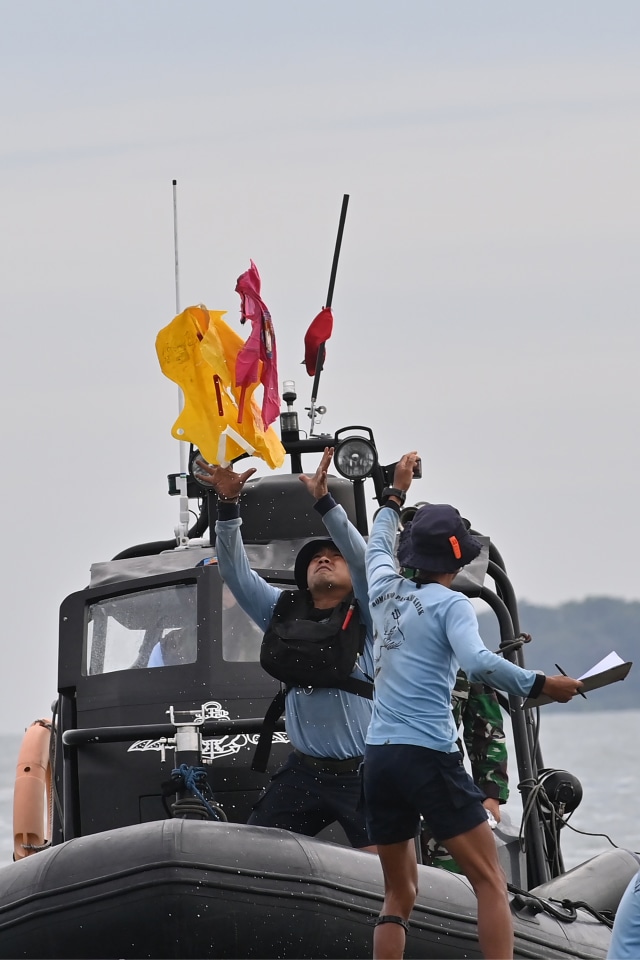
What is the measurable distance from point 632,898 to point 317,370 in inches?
159

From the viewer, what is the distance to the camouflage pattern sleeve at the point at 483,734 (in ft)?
23.0

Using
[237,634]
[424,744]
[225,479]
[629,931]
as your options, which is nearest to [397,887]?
[424,744]

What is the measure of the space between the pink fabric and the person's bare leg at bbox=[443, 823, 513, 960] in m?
1.90

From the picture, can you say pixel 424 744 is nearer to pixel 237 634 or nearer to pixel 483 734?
pixel 483 734

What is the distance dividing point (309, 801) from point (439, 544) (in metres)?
1.27

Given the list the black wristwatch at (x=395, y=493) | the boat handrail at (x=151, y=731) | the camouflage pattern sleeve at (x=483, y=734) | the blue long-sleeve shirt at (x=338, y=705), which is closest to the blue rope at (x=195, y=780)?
the boat handrail at (x=151, y=731)

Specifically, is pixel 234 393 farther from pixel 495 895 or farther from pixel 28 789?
pixel 28 789

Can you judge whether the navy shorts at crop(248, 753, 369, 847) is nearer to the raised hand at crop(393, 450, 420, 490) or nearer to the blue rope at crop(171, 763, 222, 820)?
the blue rope at crop(171, 763, 222, 820)

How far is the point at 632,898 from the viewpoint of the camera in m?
4.53

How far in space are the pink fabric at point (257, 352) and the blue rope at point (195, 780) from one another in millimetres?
1323

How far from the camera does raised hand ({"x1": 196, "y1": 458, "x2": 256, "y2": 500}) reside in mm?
6117

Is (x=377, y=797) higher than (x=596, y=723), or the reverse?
(x=377, y=797)

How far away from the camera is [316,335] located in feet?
26.3

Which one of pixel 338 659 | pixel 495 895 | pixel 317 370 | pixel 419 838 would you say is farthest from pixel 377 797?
pixel 317 370
